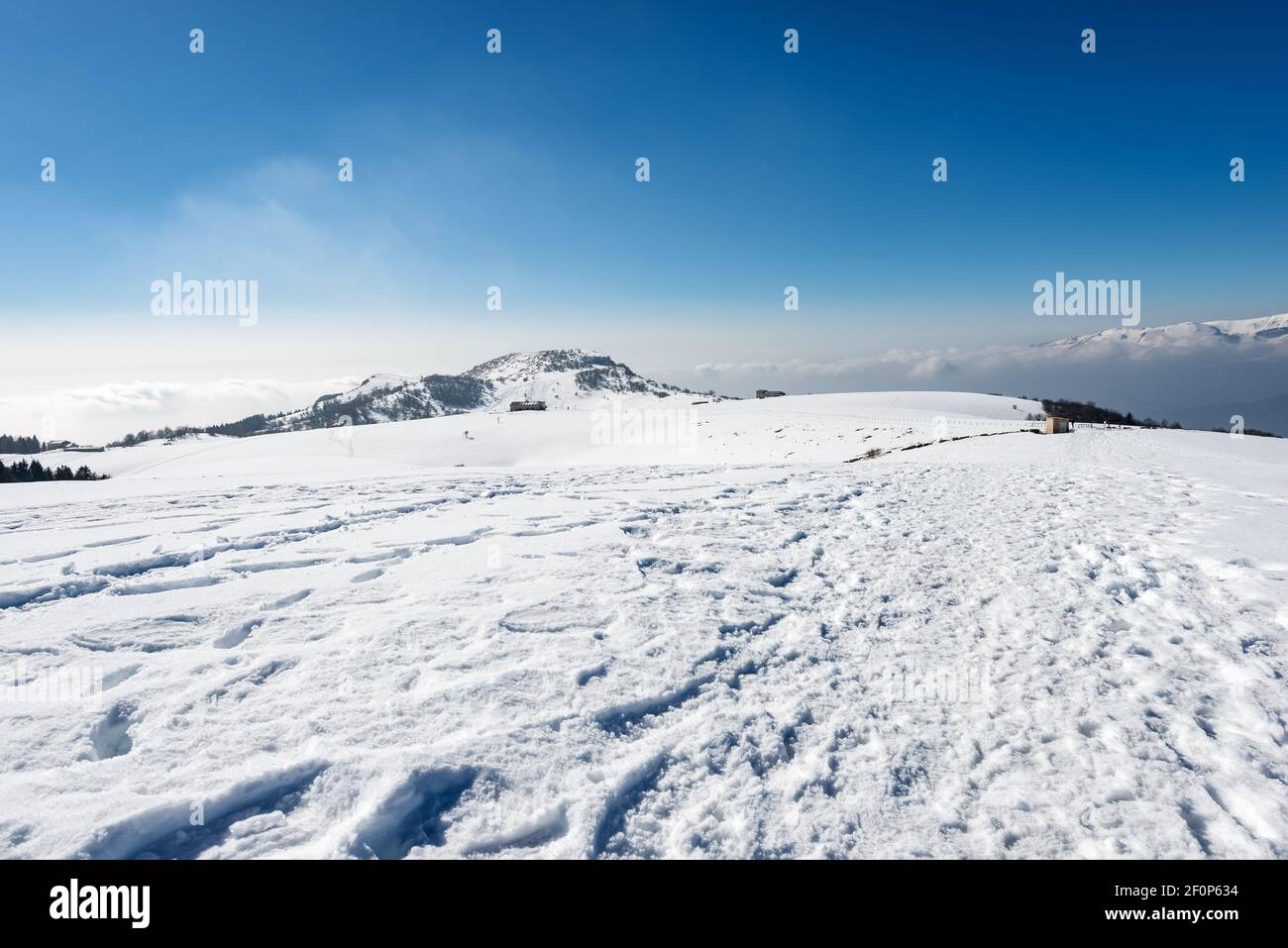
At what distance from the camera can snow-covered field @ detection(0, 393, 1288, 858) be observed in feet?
10.2

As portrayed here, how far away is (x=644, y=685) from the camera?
14.9ft

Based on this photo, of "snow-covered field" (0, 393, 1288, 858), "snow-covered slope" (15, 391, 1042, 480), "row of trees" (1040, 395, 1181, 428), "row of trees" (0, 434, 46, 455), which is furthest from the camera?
"row of trees" (0, 434, 46, 455)

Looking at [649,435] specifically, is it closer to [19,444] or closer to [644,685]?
[644,685]

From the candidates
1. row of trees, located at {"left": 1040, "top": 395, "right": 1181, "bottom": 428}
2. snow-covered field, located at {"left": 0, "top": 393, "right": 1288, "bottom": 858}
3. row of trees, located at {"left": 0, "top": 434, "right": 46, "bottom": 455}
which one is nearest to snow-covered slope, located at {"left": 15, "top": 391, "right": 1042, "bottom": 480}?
row of trees, located at {"left": 1040, "top": 395, "right": 1181, "bottom": 428}

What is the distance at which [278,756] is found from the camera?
3498 mm

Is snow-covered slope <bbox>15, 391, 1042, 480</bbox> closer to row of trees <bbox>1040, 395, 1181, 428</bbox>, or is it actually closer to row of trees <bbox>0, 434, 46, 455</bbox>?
row of trees <bbox>1040, 395, 1181, 428</bbox>

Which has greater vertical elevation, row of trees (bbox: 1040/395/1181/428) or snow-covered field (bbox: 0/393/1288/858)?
row of trees (bbox: 1040/395/1181/428)

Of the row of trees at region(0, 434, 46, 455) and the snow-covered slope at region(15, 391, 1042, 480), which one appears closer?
the snow-covered slope at region(15, 391, 1042, 480)

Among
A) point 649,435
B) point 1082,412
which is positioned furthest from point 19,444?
point 1082,412

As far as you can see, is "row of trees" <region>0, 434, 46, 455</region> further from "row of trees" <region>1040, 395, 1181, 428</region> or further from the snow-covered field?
"row of trees" <region>1040, 395, 1181, 428</region>

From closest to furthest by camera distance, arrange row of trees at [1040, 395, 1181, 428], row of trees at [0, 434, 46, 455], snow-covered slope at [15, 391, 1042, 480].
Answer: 1. snow-covered slope at [15, 391, 1042, 480]
2. row of trees at [1040, 395, 1181, 428]
3. row of trees at [0, 434, 46, 455]

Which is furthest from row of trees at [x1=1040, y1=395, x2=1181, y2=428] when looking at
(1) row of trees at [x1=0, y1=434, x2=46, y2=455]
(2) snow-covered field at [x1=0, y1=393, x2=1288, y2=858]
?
(1) row of trees at [x1=0, y1=434, x2=46, y2=455]

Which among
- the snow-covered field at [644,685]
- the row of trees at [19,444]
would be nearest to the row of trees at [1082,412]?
the snow-covered field at [644,685]
